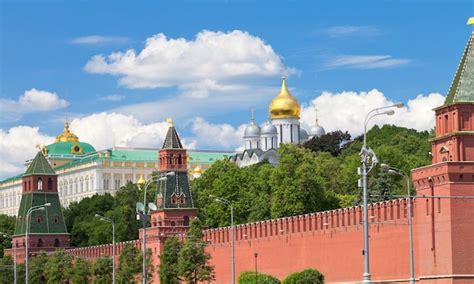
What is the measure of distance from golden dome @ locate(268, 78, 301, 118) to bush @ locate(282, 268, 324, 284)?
91.9 meters

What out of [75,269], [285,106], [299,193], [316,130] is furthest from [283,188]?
[316,130]

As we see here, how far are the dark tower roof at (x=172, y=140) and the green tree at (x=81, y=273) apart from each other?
33.0ft

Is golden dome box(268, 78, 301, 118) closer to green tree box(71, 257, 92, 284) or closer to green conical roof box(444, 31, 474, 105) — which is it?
green tree box(71, 257, 92, 284)

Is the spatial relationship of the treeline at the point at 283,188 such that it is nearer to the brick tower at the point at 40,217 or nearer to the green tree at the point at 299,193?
the green tree at the point at 299,193

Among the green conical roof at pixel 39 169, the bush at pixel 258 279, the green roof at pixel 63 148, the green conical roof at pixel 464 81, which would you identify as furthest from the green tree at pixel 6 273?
the green roof at pixel 63 148

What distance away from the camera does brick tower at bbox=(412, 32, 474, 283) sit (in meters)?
54.7

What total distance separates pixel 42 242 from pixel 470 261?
56718 mm

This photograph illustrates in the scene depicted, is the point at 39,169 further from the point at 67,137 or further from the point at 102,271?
the point at 67,137

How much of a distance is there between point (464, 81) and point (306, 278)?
1312 centimetres

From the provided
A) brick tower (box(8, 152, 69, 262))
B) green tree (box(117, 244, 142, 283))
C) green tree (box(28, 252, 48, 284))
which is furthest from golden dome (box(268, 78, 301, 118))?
green tree (box(117, 244, 142, 283))

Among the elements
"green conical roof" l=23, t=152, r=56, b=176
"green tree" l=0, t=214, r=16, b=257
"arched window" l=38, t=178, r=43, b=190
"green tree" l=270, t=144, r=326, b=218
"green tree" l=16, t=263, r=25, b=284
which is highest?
"green conical roof" l=23, t=152, r=56, b=176

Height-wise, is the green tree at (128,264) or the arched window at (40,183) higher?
the arched window at (40,183)

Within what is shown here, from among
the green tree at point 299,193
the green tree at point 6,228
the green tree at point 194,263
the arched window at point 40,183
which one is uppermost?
the arched window at point 40,183

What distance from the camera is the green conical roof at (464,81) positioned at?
5588 cm
